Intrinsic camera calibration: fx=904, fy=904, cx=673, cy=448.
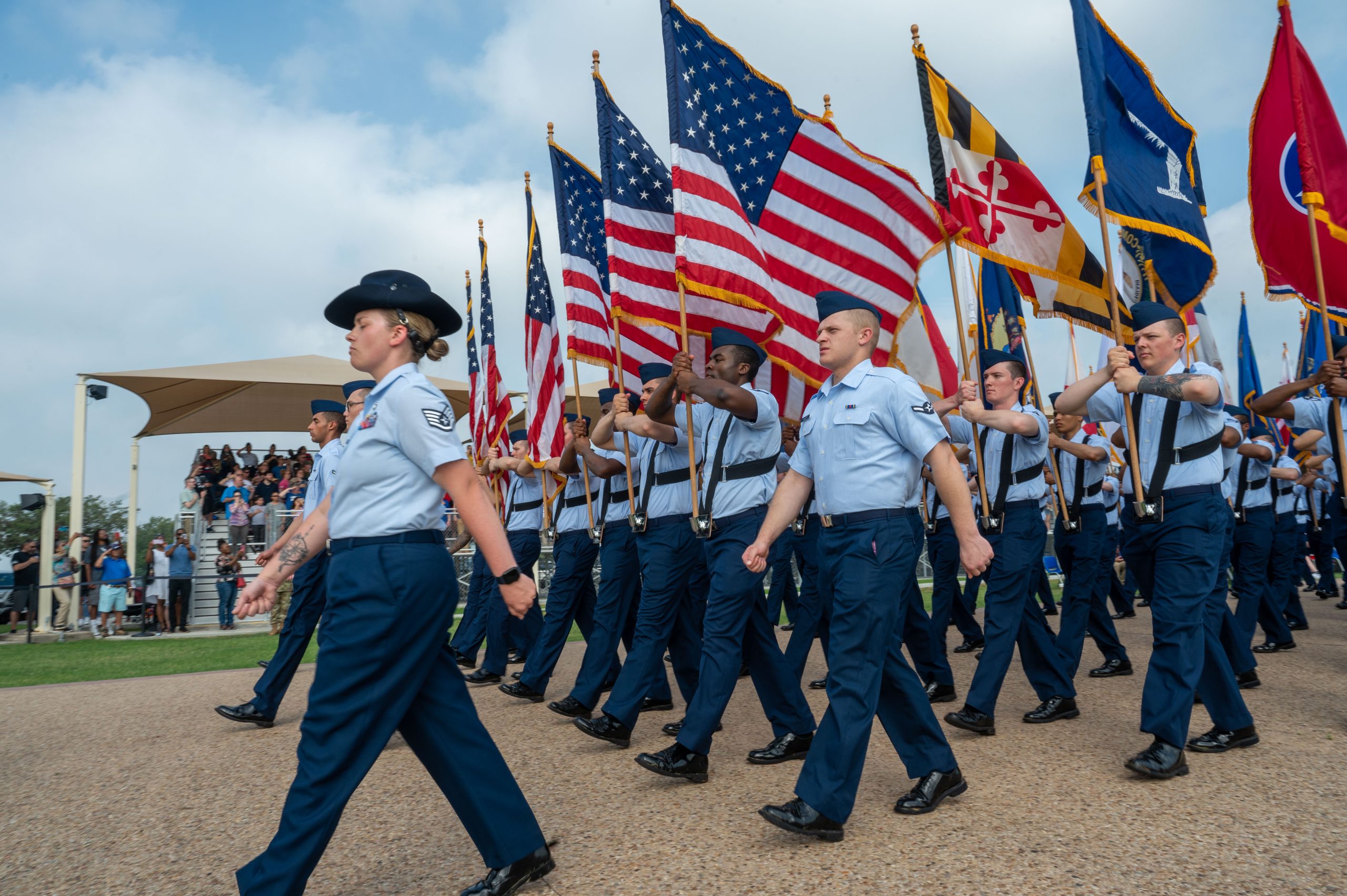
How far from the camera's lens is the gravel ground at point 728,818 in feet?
9.78

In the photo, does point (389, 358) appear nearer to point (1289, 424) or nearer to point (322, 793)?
point (322, 793)

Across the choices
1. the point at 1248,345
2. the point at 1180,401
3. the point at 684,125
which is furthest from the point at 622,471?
the point at 1248,345

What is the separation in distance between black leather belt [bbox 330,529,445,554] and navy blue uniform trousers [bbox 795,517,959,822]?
1590 millimetres

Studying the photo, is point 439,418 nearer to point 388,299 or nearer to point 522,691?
point 388,299

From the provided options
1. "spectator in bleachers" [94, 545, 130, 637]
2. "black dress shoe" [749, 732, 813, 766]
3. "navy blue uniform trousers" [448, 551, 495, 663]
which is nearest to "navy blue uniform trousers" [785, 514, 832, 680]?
"black dress shoe" [749, 732, 813, 766]

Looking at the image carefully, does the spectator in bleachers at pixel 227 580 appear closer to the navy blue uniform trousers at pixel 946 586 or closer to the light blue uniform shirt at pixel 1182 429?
the navy blue uniform trousers at pixel 946 586

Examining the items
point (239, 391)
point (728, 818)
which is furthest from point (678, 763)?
point (239, 391)

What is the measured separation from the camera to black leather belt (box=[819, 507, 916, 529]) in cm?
362

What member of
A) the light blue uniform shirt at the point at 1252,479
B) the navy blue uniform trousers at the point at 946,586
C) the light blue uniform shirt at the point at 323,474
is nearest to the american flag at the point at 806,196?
the navy blue uniform trousers at the point at 946,586

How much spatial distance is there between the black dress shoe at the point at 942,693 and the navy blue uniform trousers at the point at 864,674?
270cm

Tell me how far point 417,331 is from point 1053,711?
14.4 ft

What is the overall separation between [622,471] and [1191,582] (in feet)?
12.7

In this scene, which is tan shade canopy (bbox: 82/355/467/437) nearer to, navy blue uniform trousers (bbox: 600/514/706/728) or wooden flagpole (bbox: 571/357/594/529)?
wooden flagpole (bbox: 571/357/594/529)

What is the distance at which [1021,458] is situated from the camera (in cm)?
595
